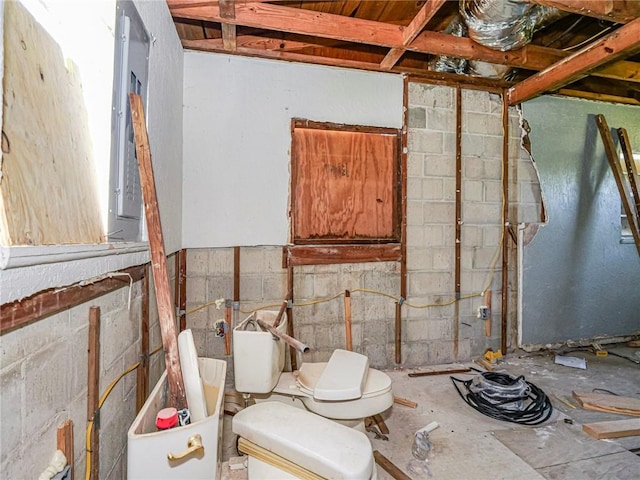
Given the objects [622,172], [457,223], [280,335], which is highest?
[622,172]

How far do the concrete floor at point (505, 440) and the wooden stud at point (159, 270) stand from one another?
1.72 feet

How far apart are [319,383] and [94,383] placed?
40.5 inches

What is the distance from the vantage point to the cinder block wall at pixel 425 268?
98.3 inches

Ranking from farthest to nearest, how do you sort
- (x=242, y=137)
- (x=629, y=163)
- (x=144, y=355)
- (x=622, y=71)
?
(x=629, y=163) → (x=622, y=71) → (x=242, y=137) → (x=144, y=355)

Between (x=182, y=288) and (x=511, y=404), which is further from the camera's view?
(x=182, y=288)

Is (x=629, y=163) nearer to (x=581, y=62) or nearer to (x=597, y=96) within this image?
(x=597, y=96)

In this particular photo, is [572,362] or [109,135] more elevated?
[109,135]

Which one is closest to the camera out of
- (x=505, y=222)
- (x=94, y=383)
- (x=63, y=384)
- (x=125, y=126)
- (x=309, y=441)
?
(x=63, y=384)

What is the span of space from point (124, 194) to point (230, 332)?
142 centimetres

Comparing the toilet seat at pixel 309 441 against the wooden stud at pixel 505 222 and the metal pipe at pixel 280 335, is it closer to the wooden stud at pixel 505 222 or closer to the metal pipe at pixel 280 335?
the metal pipe at pixel 280 335

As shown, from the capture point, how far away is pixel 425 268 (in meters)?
2.84

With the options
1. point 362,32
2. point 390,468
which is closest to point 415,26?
point 362,32

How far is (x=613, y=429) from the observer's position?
1945mm

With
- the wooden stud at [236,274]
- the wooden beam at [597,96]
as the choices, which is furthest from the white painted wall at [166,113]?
the wooden beam at [597,96]
